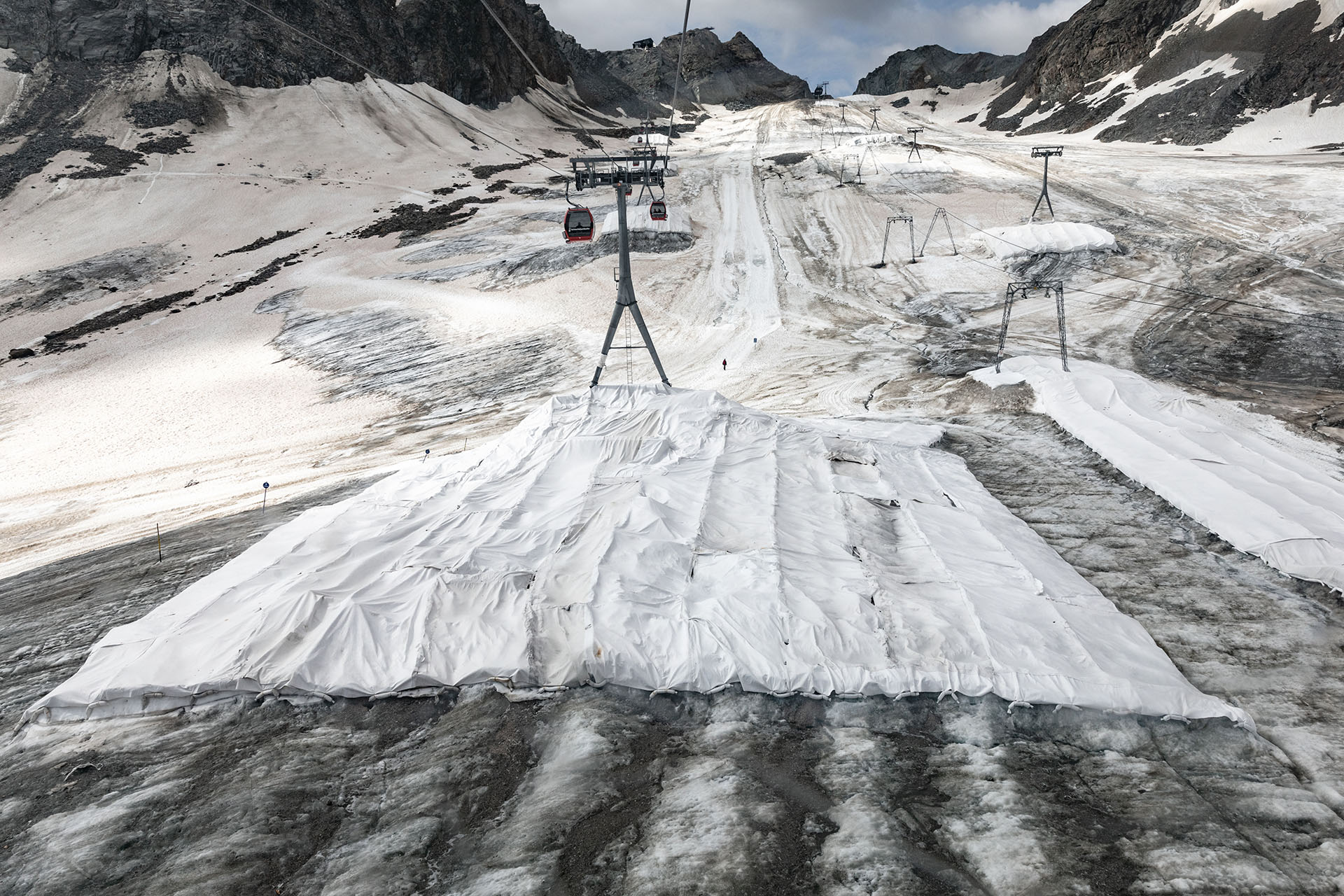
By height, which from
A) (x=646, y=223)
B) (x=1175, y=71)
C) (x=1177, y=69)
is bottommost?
(x=646, y=223)

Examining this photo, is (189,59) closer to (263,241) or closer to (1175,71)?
(263,241)

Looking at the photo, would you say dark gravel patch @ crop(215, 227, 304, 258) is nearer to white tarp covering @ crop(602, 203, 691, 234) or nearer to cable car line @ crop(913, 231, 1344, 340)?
white tarp covering @ crop(602, 203, 691, 234)

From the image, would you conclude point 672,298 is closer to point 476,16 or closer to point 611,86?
point 476,16

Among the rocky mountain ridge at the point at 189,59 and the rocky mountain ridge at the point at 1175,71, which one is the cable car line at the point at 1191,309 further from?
the rocky mountain ridge at the point at 1175,71

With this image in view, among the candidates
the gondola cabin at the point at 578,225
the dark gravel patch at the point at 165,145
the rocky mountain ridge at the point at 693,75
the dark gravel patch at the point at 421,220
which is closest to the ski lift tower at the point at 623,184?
the gondola cabin at the point at 578,225

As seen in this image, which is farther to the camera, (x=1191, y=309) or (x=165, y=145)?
(x=165, y=145)

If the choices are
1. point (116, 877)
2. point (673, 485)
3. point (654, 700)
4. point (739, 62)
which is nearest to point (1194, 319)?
point (673, 485)

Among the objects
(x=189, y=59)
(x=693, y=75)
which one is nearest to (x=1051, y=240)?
(x=189, y=59)
